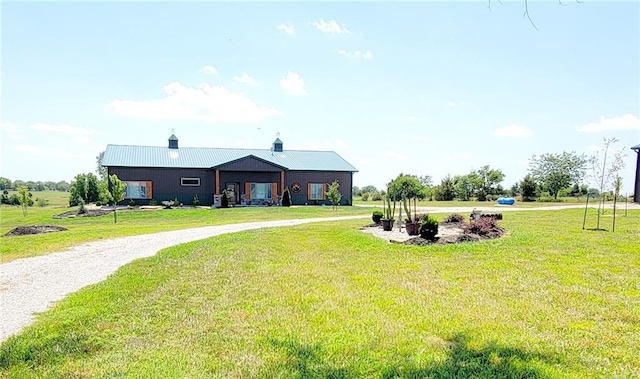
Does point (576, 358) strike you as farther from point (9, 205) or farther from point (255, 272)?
point (9, 205)

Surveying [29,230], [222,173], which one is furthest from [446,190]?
[29,230]

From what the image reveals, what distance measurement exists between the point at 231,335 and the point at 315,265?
340 centimetres

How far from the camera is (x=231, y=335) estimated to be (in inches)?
146

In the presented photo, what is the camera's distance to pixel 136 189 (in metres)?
28.0

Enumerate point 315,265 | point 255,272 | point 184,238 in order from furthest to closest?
point 184,238 → point 315,265 → point 255,272

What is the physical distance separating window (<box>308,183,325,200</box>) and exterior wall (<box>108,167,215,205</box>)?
7591 mm

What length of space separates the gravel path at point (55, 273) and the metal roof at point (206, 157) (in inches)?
770

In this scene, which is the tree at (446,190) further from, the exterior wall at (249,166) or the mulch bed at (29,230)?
the mulch bed at (29,230)

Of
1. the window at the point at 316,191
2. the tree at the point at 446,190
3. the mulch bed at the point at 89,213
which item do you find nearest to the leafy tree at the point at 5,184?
the mulch bed at the point at 89,213

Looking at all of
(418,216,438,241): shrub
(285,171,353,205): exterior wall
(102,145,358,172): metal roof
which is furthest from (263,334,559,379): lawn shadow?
(285,171,353,205): exterior wall

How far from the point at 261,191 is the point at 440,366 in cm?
2848

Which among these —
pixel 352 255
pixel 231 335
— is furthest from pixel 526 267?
pixel 231 335

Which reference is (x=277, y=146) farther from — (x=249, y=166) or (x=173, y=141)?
(x=173, y=141)

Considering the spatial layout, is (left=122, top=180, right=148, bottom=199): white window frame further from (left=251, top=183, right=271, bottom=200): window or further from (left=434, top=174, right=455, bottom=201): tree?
(left=434, top=174, right=455, bottom=201): tree
